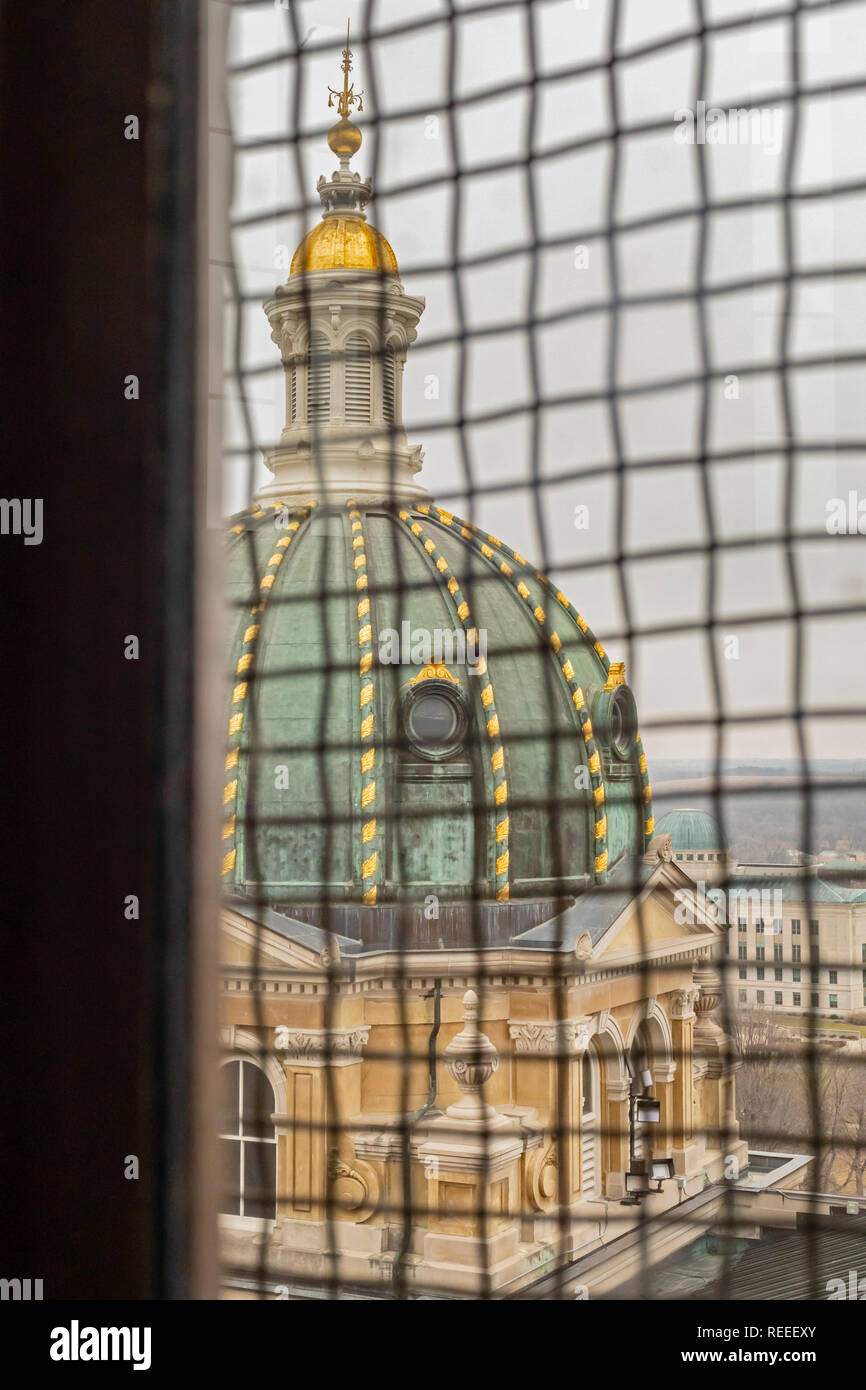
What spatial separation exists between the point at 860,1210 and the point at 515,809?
7.15 meters

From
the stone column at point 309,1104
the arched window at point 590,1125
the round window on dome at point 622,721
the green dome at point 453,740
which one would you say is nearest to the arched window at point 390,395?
the green dome at point 453,740

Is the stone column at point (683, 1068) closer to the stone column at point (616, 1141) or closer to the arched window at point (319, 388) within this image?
the stone column at point (616, 1141)

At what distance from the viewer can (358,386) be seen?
5609mm

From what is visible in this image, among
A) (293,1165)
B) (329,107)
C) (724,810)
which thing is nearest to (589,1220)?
(293,1165)

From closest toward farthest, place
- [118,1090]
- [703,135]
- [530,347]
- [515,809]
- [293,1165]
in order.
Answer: [118,1090], [703,135], [530,347], [293,1165], [515,809]

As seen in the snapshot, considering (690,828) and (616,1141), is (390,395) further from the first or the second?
(616,1141)

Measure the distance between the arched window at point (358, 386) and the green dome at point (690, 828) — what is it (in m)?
2.26

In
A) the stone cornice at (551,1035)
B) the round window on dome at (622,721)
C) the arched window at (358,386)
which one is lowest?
the stone cornice at (551,1035)

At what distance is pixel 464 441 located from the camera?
2570 mm

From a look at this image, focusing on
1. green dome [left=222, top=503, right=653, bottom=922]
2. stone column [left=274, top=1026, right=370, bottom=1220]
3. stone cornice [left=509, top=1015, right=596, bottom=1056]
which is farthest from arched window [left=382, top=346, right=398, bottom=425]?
stone cornice [left=509, top=1015, right=596, bottom=1056]

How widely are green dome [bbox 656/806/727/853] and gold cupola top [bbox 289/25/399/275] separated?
1.14 metres

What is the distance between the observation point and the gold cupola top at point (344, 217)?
7.35 ft

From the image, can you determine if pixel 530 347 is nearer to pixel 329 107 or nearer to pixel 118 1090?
pixel 329 107

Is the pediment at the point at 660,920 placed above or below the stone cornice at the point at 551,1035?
above
